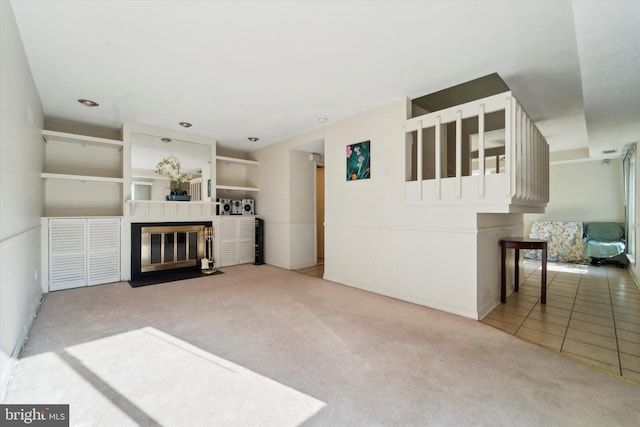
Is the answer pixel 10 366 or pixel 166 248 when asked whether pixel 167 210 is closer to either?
pixel 166 248

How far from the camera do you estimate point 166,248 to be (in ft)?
15.4

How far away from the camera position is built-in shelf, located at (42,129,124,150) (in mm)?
3830

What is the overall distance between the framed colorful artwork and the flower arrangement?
9.73 feet

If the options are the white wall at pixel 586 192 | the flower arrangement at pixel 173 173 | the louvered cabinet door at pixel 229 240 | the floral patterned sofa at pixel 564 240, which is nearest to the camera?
the flower arrangement at pixel 173 173

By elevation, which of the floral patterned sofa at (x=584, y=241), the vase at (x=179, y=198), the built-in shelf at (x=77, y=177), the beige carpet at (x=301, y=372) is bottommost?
the beige carpet at (x=301, y=372)

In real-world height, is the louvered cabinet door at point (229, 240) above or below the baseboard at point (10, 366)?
above

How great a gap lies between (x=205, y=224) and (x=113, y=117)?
2.14 meters

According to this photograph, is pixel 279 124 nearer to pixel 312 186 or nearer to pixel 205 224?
pixel 312 186

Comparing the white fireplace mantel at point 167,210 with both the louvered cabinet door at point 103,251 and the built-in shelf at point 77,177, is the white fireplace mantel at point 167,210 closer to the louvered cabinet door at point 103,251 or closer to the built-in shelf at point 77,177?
the louvered cabinet door at point 103,251

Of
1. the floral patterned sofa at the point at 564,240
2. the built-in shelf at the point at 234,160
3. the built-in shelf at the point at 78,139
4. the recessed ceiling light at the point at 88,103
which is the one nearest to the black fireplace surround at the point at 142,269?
the built-in shelf at the point at 78,139

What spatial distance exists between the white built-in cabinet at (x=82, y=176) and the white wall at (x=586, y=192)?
8614mm

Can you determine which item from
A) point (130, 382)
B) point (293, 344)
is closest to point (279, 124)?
point (293, 344)

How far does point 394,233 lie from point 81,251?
435cm

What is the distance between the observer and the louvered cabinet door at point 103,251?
402 cm
